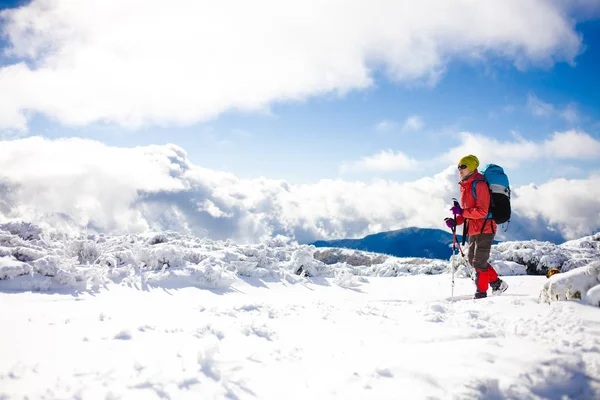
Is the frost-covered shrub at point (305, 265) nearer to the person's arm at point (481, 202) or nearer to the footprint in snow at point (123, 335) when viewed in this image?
the person's arm at point (481, 202)

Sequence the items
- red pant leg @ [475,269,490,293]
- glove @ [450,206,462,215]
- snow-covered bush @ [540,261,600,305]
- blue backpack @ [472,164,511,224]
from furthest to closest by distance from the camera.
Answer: glove @ [450,206,462,215] < red pant leg @ [475,269,490,293] < blue backpack @ [472,164,511,224] < snow-covered bush @ [540,261,600,305]

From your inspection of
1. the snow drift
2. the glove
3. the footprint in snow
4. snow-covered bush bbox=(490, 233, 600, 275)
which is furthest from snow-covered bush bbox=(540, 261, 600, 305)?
snow-covered bush bbox=(490, 233, 600, 275)

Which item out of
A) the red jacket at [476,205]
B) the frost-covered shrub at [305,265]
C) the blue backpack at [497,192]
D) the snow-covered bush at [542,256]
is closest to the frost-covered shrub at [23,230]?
the frost-covered shrub at [305,265]

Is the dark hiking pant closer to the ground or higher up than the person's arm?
closer to the ground

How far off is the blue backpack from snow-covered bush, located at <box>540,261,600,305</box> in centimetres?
179

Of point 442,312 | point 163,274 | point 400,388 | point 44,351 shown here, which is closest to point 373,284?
point 442,312

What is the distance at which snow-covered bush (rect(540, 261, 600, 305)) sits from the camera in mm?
4202

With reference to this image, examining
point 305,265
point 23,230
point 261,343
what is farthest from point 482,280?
point 23,230

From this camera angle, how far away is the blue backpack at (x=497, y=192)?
20.2 ft

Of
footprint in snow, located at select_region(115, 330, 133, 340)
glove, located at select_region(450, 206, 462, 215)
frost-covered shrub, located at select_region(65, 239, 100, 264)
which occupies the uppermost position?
glove, located at select_region(450, 206, 462, 215)

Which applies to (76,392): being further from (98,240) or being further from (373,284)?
(98,240)

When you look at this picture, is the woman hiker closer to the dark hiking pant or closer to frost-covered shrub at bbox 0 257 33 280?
the dark hiking pant

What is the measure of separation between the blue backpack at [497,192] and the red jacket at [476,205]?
0.32ft

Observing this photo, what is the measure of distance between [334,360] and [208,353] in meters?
1.16
